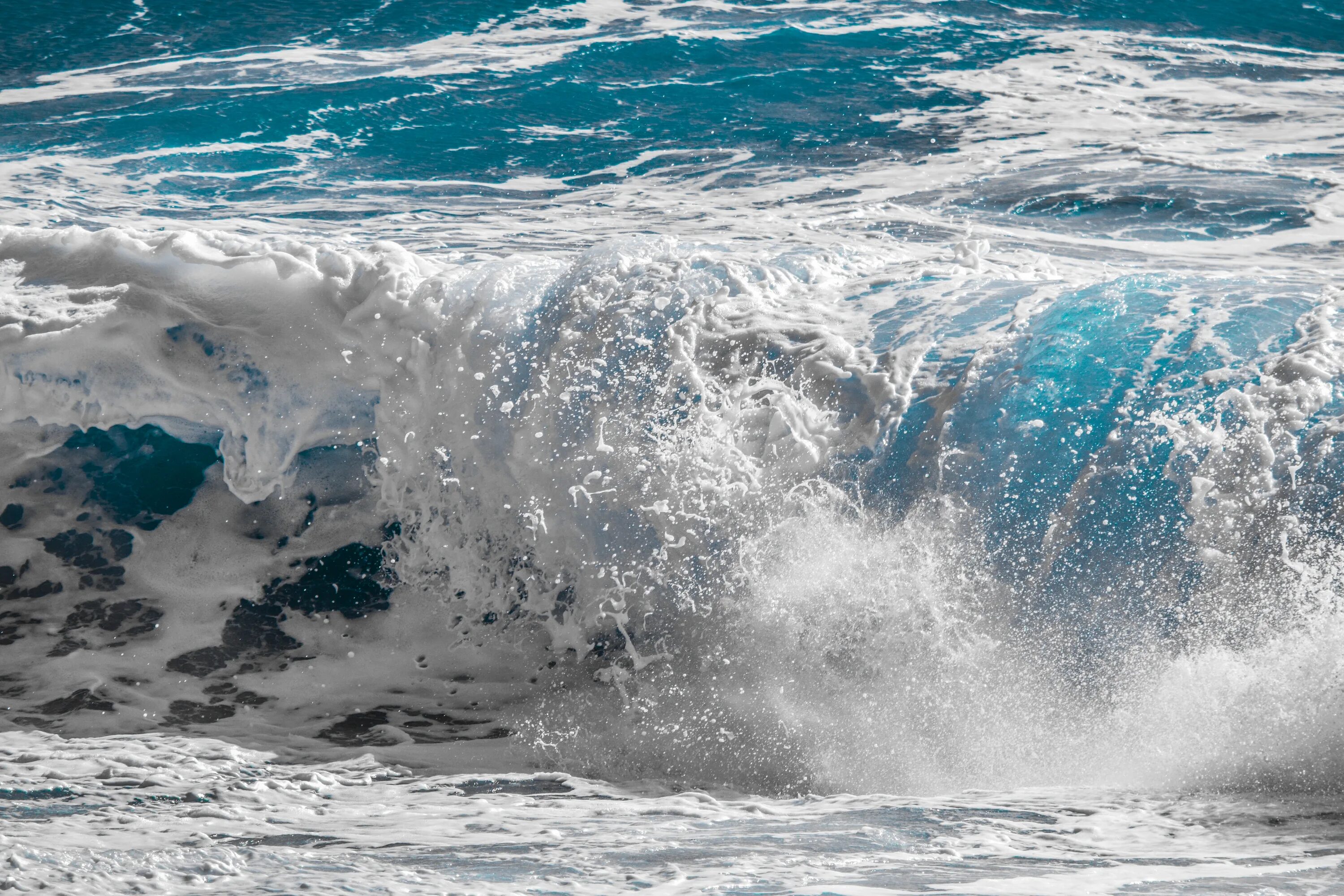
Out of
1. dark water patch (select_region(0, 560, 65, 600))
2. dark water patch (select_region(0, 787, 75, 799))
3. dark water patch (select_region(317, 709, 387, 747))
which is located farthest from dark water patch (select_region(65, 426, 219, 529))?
dark water patch (select_region(0, 787, 75, 799))

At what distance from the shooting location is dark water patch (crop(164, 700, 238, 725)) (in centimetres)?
315

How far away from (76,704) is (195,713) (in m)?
0.34

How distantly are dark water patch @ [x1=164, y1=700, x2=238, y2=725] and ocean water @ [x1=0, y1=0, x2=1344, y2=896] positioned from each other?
0.01 metres

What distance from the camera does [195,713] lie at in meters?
3.20

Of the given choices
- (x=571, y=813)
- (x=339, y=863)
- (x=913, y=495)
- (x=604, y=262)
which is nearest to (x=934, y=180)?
(x=604, y=262)

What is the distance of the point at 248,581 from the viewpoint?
12.2 ft

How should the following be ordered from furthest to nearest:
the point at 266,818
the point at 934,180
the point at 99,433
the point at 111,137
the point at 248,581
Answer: the point at 111,137
the point at 934,180
the point at 99,433
the point at 248,581
the point at 266,818

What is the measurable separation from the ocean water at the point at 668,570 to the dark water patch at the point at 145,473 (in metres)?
0.01

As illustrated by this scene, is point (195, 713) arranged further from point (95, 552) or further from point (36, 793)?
point (95, 552)

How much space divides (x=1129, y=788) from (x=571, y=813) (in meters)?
1.34

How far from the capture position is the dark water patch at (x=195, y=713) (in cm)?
315

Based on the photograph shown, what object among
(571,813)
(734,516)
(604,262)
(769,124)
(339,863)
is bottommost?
(571,813)

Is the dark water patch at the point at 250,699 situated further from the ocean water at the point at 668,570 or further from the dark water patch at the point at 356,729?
the dark water patch at the point at 356,729

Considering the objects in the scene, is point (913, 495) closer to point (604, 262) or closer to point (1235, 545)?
point (1235, 545)
